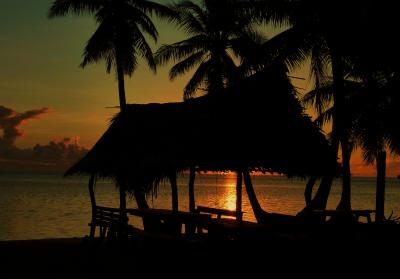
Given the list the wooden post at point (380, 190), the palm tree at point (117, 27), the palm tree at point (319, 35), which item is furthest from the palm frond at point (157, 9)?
the wooden post at point (380, 190)

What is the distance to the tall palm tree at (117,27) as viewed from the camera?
22516 mm

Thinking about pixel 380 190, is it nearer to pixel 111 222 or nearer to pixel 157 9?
pixel 111 222

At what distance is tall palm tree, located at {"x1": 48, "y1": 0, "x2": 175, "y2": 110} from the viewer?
2252 cm

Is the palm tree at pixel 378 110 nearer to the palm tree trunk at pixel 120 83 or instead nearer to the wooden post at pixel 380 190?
the wooden post at pixel 380 190

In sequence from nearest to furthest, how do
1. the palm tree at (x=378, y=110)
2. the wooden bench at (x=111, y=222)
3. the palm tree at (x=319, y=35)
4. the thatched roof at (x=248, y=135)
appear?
the thatched roof at (x=248, y=135)
the wooden bench at (x=111, y=222)
the palm tree at (x=319, y=35)
the palm tree at (x=378, y=110)

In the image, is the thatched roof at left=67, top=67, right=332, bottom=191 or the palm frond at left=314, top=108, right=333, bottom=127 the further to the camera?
the palm frond at left=314, top=108, right=333, bottom=127

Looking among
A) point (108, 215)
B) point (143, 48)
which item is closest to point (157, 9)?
point (143, 48)

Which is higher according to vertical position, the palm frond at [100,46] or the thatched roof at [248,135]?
the palm frond at [100,46]

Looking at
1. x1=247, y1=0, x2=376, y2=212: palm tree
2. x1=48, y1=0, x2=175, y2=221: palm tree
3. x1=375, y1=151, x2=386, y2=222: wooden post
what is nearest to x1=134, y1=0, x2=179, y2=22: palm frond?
x1=48, y1=0, x2=175, y2=221: palm tree

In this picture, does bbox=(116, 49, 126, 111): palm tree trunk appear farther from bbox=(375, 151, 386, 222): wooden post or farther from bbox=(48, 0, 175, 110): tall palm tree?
bbox=(375, 151, 386, 222): wooden post

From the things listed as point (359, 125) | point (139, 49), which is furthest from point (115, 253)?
point (359, 125)

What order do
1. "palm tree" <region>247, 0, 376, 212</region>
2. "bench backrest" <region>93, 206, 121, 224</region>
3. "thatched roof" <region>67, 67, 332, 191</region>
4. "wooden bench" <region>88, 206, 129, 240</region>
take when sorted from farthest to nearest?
1. "palm tree" <region>247, 0, 376, 212</region>
2. "bench backrest" <region>93, 206, 121, 224</region>
3. "wooden bench" <region>88, 206, 129, 240</region>
4. "thatched roof" <region>67, 67, 332, 191</region>

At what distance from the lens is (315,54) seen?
20.3 m

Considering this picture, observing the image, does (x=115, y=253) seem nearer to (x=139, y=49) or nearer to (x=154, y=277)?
(x=154, y=277)
